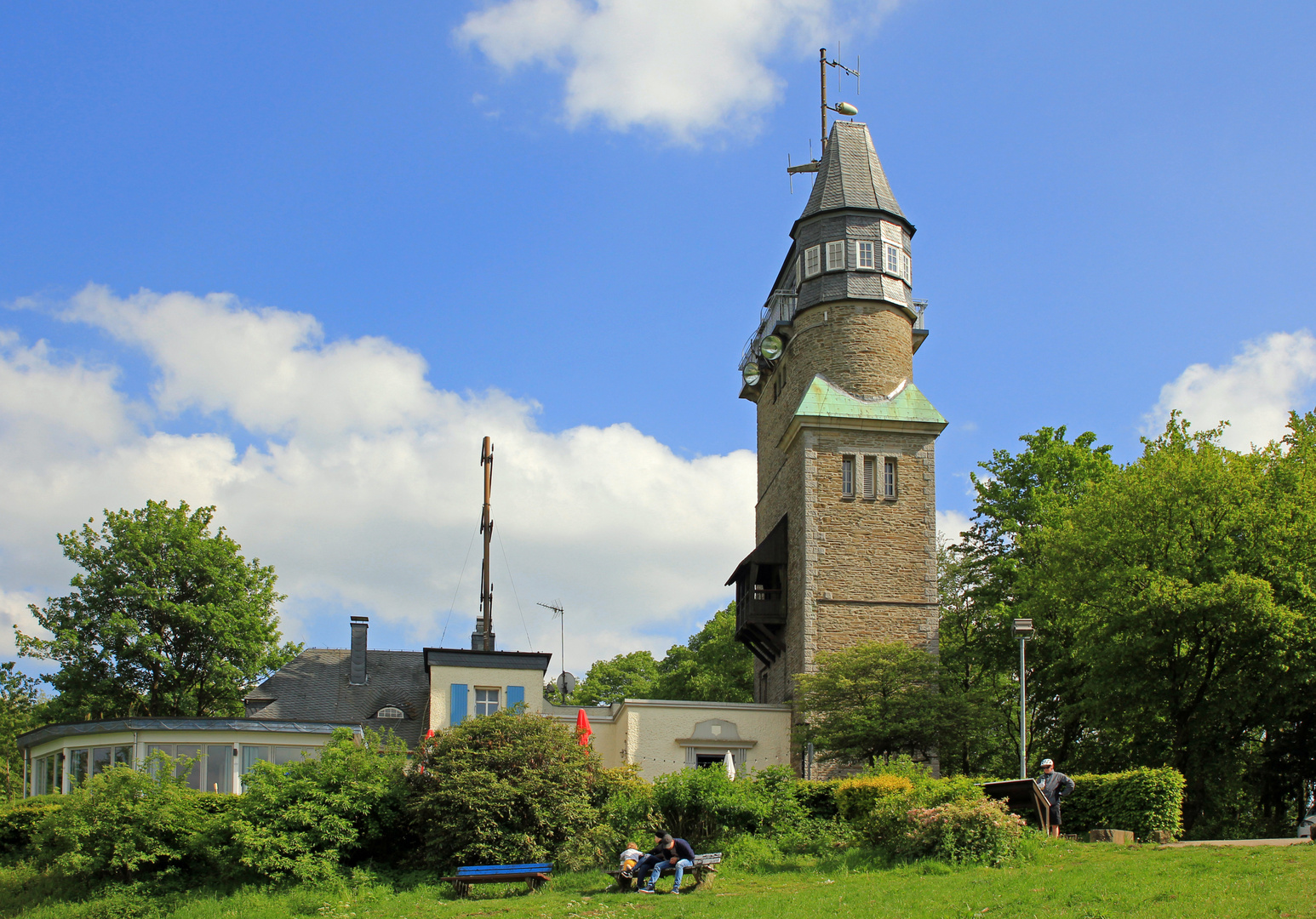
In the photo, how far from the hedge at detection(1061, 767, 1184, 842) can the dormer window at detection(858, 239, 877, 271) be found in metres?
20.4

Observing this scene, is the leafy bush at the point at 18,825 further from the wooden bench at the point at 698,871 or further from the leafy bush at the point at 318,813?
the wooden bench at the point at 698,871

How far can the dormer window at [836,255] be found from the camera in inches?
1403

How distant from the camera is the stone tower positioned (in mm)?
32125

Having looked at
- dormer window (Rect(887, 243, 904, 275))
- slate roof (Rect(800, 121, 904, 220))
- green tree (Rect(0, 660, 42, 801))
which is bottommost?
green tree (Rect(0, 660, 42, 801))

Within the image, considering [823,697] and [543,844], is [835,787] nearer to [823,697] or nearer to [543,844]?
[543,844]

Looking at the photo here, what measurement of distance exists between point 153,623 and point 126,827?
19.9 meters

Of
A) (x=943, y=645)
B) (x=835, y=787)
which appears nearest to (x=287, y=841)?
(x=835, y=787)

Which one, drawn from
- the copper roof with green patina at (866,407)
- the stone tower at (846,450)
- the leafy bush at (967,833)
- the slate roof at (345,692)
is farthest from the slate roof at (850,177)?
the leafy bush at (967,833)

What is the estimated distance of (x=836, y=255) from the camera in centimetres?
3575

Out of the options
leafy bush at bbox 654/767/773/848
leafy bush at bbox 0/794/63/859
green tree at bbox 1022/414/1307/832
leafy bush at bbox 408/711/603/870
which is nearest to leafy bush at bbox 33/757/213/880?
leafy bush at bbox 0/794/63/859

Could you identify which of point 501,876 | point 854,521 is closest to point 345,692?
point 854,521

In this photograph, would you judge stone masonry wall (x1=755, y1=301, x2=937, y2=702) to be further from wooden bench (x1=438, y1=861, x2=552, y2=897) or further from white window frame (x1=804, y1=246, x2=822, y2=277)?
wooden bench (x1=438, y1=861, x2=552, y2=897)

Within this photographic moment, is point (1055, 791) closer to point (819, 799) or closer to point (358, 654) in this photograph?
point (819, 799)

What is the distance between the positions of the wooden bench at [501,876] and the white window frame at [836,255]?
22.5 metres
